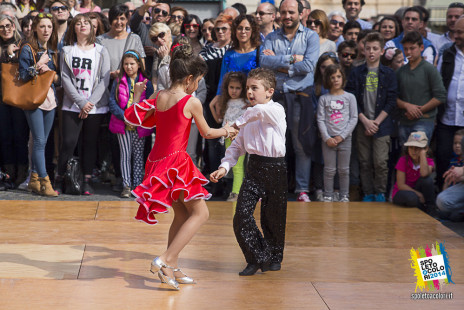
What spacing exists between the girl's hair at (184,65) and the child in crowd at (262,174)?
0.43m

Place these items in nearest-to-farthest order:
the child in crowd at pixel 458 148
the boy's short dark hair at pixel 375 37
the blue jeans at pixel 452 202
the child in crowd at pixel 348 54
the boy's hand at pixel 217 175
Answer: the boy's hand at pixel 217 175 < the blue jeans at pixel 452 202 < the child in crowd at pixel 458 148 < the boy's short dark hair at pixel 375 37 < the child in crowd at pixel 348 54

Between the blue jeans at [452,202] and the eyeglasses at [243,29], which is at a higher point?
→ the eyeglasses at [243,29]

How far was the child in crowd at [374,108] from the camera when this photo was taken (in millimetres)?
7953

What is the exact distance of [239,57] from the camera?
25.4ft

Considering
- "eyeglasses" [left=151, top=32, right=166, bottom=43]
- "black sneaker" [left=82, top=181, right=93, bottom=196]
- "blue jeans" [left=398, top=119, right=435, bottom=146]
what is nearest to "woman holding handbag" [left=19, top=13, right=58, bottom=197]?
"black sneaker" [left=82, top=181, right=93, bottom=196]

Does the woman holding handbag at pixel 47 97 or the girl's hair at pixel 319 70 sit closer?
the woman holding handbag at pixel 47 97

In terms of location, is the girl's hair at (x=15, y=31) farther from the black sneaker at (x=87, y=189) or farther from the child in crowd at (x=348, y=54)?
the child in crowd at (x=348, y=54)

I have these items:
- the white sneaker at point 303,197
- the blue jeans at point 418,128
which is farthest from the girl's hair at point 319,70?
the white sneaker at point 303,197

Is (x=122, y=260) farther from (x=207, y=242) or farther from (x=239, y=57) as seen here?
(x=239, y=57)

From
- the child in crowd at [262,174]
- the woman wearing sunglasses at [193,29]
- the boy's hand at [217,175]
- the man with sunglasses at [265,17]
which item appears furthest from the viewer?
the woman wearing sunglasses at [193,29]

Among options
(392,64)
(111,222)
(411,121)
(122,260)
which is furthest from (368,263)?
(392,64)

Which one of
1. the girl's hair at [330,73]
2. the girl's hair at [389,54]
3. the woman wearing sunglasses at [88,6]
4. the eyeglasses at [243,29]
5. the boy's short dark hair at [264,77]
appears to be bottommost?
the girl's hair at [330,73]

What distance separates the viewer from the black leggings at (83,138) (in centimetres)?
802

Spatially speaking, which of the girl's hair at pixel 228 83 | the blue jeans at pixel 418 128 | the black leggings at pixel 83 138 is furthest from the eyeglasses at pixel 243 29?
the blue jeans at pixel 418 128
